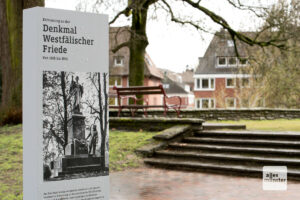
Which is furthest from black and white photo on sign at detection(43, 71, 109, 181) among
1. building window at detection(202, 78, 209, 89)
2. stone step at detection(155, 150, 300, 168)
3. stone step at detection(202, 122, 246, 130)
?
building window at detection(202, 78, 209, 89)

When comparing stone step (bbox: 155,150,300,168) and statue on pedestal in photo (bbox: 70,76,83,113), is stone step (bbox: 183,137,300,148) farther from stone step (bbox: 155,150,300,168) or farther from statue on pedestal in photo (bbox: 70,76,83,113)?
statue on pedestal in photo (bbox: 70,76,83,113)

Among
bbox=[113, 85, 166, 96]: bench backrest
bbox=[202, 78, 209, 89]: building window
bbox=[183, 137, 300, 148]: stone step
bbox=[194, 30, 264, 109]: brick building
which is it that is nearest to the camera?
bbox=[183, 137, 300, 148]: stone step

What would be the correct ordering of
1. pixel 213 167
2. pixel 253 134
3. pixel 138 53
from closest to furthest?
1. pixel 213 167
2. pixel 253 134
3. pixel 138 53

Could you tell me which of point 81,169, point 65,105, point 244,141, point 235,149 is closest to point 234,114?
point 244,141

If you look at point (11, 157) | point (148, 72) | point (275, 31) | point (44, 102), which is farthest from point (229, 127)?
point (148, 72)

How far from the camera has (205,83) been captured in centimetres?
5469

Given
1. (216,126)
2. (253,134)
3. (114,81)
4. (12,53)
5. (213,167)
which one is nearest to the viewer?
(213,167)

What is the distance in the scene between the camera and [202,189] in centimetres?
698

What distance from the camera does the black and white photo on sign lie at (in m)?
4.10

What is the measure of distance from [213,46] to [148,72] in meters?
34.1

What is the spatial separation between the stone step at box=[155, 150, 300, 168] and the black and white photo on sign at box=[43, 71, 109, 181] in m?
5.05

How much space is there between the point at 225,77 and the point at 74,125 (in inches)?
1959

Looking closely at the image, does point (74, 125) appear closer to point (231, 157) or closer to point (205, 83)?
point (231, 157)

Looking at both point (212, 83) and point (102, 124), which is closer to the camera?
point (102, 124)
